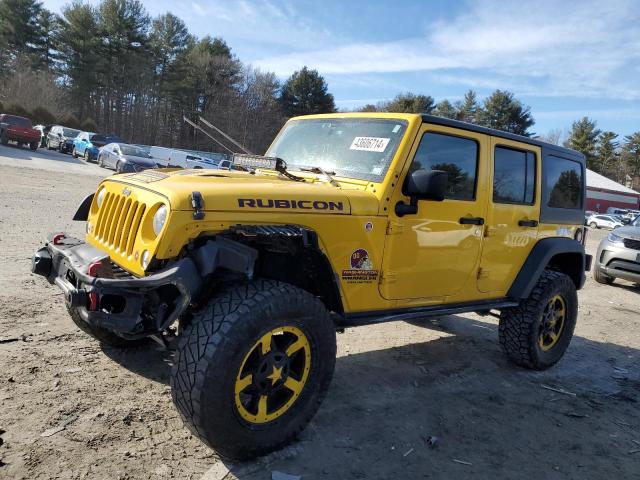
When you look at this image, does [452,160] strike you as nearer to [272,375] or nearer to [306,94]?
[272,375]

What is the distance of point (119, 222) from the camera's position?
10.3ft

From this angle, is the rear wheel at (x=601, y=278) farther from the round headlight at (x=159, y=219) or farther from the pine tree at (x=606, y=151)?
the pine tree at (x=606, y=151)

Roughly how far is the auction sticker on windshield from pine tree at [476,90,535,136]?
48.4m

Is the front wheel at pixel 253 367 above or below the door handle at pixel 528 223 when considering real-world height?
below

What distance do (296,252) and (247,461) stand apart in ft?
4.14

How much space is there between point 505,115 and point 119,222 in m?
51.9

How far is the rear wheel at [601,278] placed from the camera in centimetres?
1038

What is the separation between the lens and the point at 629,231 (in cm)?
1007

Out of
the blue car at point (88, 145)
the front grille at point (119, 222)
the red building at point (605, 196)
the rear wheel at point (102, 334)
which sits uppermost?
the red building at point (605, 196)

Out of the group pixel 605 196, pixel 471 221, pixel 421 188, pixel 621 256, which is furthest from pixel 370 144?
pixel 605 196

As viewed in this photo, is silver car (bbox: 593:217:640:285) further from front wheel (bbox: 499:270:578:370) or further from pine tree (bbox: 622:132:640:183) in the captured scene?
pine tree (bbox: 622:132:640:183)

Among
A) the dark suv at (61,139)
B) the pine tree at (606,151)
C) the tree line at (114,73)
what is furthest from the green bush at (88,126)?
the pine tree at (606,151)

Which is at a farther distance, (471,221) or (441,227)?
(471,221)

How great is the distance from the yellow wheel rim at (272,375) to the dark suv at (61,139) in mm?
31030
